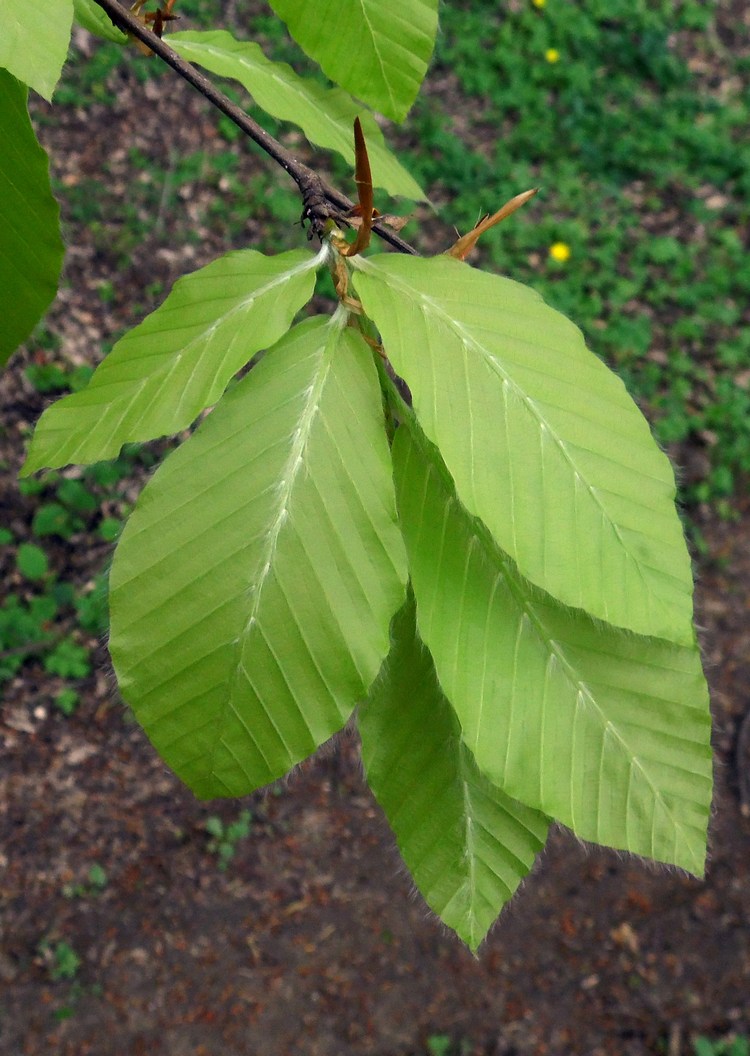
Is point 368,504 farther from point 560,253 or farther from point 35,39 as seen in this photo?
point 560,253

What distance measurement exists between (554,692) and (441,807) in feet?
0.74

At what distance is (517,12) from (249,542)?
4.76 meters

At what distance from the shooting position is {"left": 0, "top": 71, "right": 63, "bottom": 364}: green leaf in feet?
2.72

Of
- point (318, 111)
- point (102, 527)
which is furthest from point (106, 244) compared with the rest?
point (318, 111)

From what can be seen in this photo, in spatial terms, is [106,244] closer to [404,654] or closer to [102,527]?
[102,527]

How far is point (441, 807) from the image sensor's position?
3.26 feet

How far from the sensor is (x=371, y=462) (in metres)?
0.75

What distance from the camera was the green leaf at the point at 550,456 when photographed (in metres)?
0.71

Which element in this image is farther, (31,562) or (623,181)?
(623,181)

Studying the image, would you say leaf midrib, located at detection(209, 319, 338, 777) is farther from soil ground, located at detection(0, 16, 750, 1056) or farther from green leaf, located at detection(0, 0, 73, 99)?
soil ground, located at detection(0, 16, 750, 1056)

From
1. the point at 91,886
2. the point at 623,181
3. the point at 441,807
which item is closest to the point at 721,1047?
the point at 91,886

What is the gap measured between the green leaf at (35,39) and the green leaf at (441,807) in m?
0.67

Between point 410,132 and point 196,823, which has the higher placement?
point 410,132

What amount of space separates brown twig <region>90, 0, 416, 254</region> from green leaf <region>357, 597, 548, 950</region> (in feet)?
1.61
